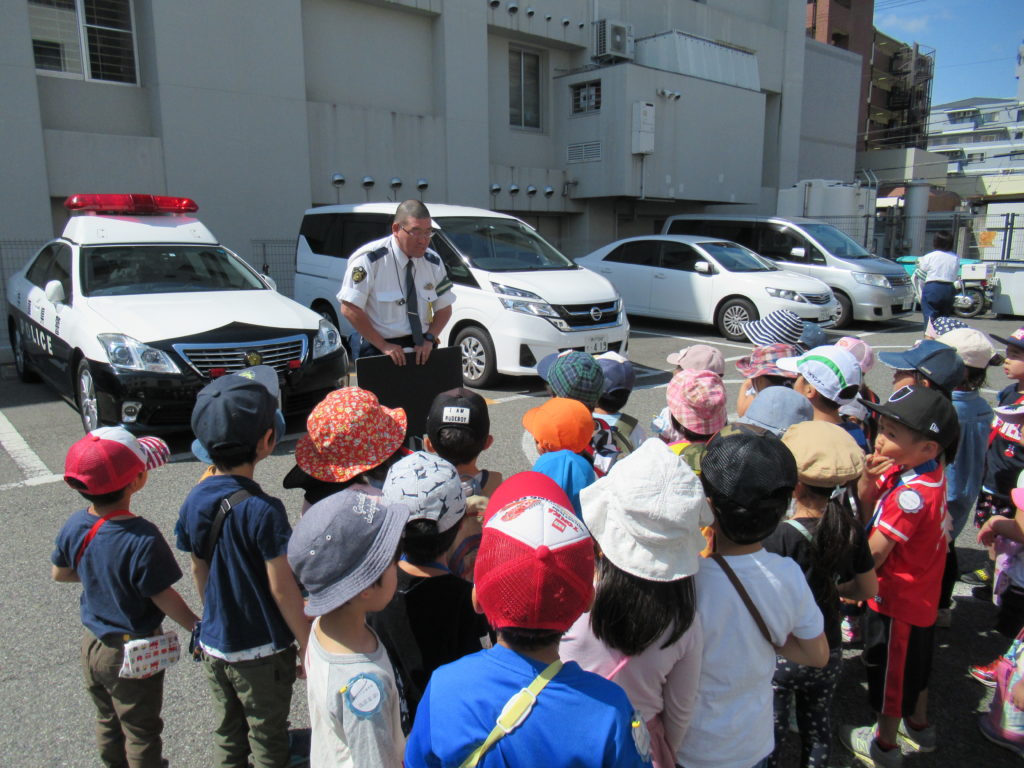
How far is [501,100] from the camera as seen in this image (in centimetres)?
1705

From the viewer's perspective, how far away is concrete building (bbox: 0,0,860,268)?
11523mm

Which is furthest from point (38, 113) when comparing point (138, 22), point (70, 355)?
point (70, 355)

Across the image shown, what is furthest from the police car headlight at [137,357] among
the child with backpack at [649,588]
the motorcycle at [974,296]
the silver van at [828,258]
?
the motorcycle at [974,296]

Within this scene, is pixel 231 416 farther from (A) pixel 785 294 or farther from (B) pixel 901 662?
(A) pixel 785 294

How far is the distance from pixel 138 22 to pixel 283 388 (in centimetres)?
952

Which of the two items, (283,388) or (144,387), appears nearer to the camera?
(144,387)

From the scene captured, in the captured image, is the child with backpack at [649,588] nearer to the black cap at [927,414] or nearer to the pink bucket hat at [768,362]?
the black cap at [927,414]

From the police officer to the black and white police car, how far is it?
1950 mm

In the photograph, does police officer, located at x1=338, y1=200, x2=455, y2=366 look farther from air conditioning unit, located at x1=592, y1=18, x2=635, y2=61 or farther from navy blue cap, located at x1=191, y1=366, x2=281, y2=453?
air conditioning unit, located at x1=592, y1=18, x2=635, y2=61

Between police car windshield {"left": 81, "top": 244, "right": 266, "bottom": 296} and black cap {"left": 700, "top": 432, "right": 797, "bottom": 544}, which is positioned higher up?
police car windshield {"left": 81, "top": 244, "right": 266, "bottom": 296}

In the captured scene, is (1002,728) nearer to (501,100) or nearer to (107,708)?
(107,708)

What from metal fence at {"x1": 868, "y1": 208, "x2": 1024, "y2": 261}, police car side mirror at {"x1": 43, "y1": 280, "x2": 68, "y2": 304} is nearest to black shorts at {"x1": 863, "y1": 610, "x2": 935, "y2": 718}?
police car side mirror at {"x1": 43, "y1": 280, "x2": 68, "y2": 304}

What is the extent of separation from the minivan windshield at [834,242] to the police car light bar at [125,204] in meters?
11.3

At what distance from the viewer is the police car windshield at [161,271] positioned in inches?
263
